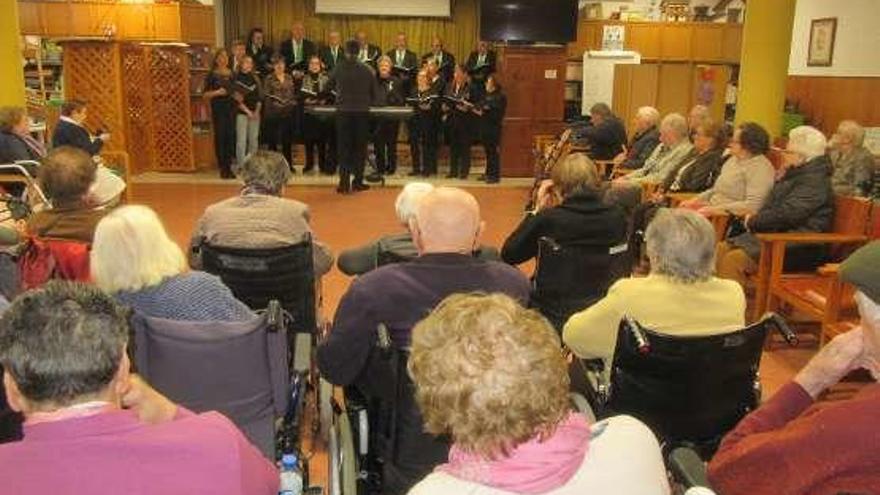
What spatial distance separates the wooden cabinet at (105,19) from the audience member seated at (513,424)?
9.98 m

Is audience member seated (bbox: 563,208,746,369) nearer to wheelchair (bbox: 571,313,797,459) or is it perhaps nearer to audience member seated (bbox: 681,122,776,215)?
wheelchair (bbox: 571,313,797,459)

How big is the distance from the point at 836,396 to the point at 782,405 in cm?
222

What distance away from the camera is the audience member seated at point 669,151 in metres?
6.64

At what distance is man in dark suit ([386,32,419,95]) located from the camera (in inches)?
463

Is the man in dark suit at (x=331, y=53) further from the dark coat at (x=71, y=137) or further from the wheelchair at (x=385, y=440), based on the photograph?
the wheelchair at (x=385, y=440)

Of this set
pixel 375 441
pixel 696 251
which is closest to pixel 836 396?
pixel 696 251

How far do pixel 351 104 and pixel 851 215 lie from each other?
227 inches

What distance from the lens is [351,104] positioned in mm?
9125

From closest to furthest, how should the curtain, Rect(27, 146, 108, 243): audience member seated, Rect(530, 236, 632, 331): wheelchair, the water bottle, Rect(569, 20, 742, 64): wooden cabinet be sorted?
the water bottle, Rect(27, 146, 108, 243): audience member seated, Rect(530, 236, 632, 331): wheelchair, Rect(569, 20, 742, 64): wooden cabinet, the curtain

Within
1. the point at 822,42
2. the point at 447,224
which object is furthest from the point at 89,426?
the point at 822,42

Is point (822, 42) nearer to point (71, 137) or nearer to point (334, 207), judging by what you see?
point (334, 207)

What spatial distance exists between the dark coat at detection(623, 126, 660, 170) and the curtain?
257 inches

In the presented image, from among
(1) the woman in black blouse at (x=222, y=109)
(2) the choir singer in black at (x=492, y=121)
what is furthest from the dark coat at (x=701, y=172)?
(1) the woman in black blouse at (x=222, y=109)

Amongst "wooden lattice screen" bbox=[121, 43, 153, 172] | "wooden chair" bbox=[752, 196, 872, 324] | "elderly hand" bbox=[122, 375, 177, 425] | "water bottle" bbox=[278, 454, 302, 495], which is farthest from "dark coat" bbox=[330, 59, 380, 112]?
"elderly hand" bbox=[122, 375, 177, 425]
